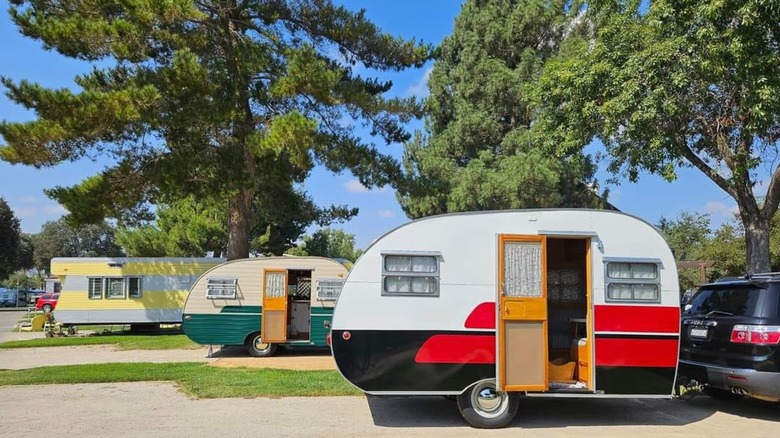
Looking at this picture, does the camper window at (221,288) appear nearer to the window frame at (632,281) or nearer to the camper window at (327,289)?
the camper window at (327,289)

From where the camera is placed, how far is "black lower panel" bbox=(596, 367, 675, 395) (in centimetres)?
744

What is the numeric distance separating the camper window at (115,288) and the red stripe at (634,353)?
695 inches

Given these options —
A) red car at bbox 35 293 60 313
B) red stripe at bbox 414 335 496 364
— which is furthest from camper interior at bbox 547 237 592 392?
red car at bbox 35 293 60 313

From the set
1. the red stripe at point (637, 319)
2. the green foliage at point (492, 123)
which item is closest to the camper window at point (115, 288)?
the green foliage at point (492, 123)

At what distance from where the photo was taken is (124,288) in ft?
68.7

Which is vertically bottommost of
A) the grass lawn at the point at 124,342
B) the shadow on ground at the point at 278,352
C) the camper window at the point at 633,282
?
the grass lawn at the point at 124,342

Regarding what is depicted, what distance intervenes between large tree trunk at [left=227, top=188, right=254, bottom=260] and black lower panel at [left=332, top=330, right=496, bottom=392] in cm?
1185

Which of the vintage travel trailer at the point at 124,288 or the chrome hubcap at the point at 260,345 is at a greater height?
the vintage travel trailer at the point at 124,288

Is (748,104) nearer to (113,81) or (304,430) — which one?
(304,430)

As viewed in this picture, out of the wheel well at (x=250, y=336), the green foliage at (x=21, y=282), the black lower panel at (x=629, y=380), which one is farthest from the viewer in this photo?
the green foliage at (x=21, y=282)

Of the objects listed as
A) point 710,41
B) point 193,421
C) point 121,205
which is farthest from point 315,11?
point 193,421

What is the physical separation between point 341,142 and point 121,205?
633cm

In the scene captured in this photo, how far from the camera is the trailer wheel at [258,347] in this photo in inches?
573

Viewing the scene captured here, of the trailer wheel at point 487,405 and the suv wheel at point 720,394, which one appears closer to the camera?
the trailer wheel at point 487,405
